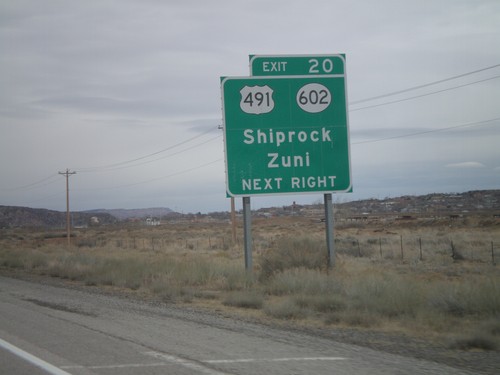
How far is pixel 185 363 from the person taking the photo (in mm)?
8602

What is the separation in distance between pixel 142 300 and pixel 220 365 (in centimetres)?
906

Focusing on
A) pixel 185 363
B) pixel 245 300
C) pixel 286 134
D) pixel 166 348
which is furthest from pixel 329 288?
pixel 185 363

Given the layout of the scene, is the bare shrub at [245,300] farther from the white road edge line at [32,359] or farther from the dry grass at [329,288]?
the white road edge line at [32,359]

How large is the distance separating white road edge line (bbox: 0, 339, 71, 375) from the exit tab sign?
12.2 m

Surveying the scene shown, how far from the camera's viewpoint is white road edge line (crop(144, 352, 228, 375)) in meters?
8.09

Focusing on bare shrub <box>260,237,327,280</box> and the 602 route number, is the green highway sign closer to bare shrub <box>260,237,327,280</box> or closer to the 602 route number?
the 602 route number

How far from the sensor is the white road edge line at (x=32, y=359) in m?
8.22

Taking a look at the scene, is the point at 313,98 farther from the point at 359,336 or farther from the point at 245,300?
the point at 359,336

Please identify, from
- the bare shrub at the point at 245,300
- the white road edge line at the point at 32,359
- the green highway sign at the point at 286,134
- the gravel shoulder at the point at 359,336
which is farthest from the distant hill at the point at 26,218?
the white road edge line at the point at 32,359

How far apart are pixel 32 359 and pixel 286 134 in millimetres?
12091

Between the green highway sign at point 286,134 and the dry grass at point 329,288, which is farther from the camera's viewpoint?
the green highway sign at point 286,134

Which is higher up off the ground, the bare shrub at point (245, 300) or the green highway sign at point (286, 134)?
the green highway sign at point (286, 134)

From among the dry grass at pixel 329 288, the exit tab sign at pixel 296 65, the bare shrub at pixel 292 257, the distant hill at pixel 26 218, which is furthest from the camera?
the distant hill at pixel 26 218

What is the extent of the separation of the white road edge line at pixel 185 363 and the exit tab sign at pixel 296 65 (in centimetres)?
1212
